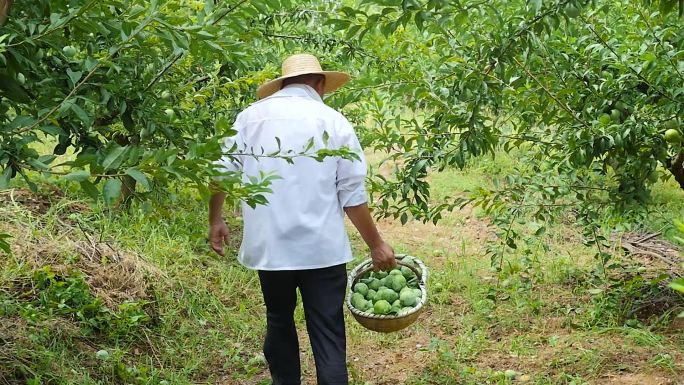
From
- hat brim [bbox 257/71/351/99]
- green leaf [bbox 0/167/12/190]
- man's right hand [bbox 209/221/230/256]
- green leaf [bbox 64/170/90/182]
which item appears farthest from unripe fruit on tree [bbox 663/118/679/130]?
green leaf [bbox 0/167/12/190]

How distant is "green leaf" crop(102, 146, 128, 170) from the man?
1.25 meters

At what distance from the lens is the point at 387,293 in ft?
11.7

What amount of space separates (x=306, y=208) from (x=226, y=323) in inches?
72.5

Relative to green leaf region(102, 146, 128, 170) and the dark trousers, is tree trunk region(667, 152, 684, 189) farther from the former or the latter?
green leaf region(102, 146, 128, 170)

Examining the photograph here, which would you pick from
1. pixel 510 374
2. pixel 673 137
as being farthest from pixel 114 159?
pixel 510 374

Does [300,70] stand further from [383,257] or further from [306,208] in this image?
[383,257]

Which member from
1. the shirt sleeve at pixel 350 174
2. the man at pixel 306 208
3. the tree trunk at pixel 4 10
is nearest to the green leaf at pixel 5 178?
the tree trunk at pixel 4 10

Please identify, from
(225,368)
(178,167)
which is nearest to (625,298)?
(225,368)

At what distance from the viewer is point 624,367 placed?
403 centimetres

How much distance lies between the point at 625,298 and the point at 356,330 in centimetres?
169

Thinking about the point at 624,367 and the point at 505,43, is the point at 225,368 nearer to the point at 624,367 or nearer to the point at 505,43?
the point at 624,367

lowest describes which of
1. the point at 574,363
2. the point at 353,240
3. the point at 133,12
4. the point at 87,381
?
the point at 353,240

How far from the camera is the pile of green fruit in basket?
3.52 metres

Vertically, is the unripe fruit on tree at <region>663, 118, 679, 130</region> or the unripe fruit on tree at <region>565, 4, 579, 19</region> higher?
the unripe fruit on tree at <region>565, 4, 579, 19</region>
